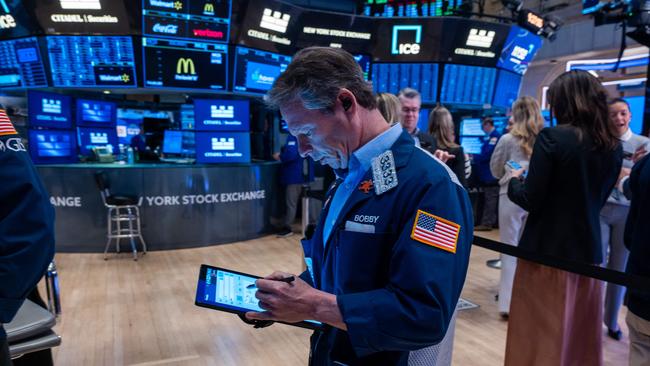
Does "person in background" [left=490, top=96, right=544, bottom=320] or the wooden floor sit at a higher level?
"person in background" [left=490, top=96, right=544, bottom=320]

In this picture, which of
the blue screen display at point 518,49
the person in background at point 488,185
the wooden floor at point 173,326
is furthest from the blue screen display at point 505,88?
the wooden floor at point 173,326

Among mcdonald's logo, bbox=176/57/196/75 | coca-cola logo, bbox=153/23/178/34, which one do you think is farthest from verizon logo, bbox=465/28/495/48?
coca-cola logo, bbox=153/23/178/34

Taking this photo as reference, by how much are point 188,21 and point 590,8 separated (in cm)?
535

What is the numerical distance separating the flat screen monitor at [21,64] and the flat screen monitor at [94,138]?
1.01m

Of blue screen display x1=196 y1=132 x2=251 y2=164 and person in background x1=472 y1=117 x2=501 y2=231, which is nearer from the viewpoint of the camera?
blue screen display x1=196 y1=132 x2=251 y2=164

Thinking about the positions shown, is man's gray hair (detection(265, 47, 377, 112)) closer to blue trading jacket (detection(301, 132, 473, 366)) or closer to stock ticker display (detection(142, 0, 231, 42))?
blue trading jacket (detection(301, 132, 473, 366))

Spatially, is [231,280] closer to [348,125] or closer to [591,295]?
[348,125]

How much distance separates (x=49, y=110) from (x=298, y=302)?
601 cm

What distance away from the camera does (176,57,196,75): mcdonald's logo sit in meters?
5.60

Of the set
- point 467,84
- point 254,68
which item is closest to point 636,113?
point 467,84

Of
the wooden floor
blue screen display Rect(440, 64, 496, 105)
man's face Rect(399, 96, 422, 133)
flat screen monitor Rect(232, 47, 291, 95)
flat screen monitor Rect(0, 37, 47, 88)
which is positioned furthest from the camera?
blue screen display Rect(440, 64, 496, 105)

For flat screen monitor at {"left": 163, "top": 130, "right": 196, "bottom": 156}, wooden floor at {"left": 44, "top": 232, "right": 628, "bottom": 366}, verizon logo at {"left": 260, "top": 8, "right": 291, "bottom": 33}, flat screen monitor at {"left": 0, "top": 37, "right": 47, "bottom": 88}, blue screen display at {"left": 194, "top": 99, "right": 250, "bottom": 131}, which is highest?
verizon logo at {"left": 260, "top": 8, "right": 291, "bottom": 33}

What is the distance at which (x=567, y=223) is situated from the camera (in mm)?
2180

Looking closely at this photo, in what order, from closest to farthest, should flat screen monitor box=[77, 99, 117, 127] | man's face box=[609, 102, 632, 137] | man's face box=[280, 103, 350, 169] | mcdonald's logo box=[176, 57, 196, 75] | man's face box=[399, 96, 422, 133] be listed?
man's face box=[280, 103, 350, 169] → man's face box=[399, 96, 422, 133] → man's face box=[609, 102, 632, 137] → mcdonald's logo box=[176, 57, 196, 75] → flat screen monitor box=[77, 99, 117, 127]
